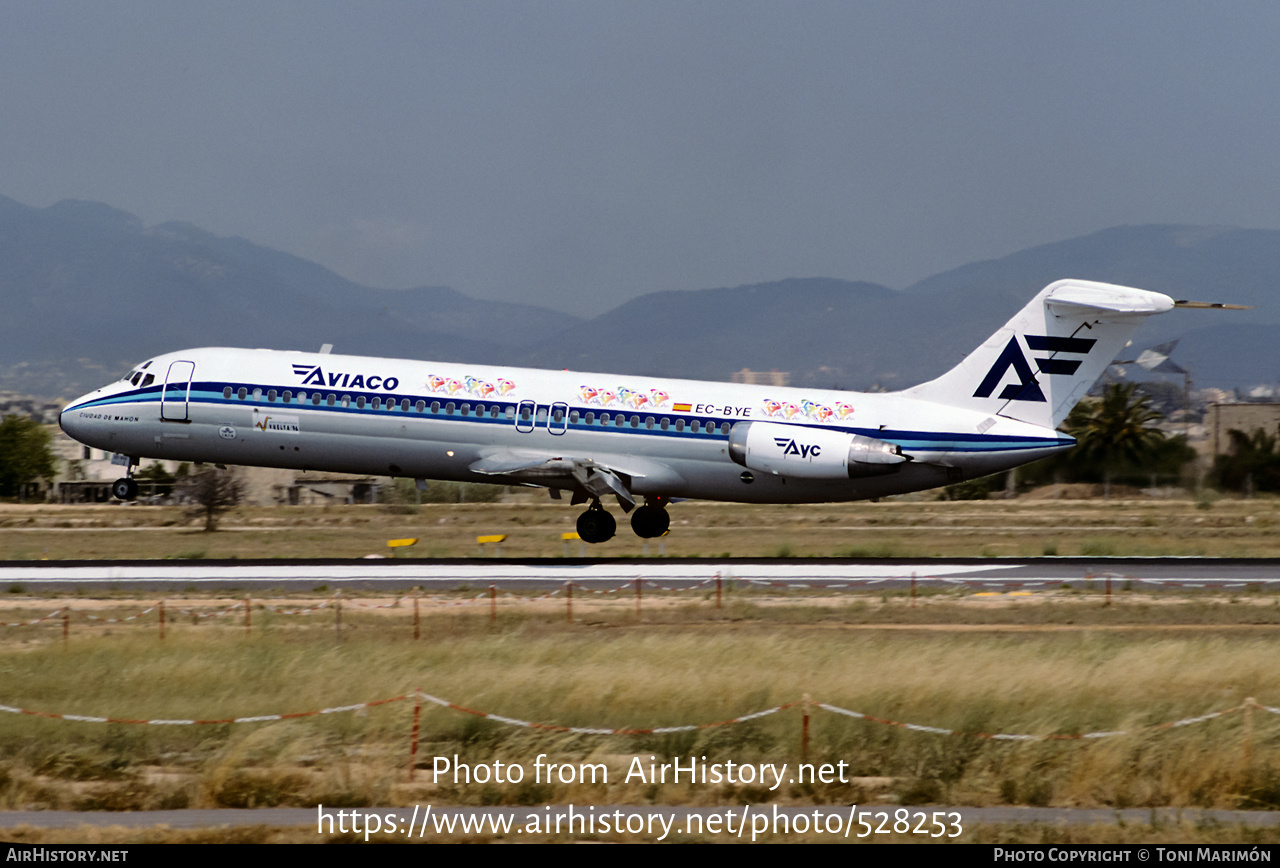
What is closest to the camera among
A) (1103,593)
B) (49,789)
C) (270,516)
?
(49,789)

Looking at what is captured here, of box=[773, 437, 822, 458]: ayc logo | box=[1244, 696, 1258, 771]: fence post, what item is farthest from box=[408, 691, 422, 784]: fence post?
box=[773, 437, 822, 458]: ayc logo

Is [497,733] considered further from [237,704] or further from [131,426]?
[131,426]

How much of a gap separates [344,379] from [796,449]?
34.7 feet

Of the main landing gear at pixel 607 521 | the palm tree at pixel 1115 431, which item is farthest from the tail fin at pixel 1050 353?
the palm tree at pixel 1115 431

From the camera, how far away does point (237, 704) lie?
54.9 feet

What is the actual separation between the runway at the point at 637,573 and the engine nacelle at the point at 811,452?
2.17m

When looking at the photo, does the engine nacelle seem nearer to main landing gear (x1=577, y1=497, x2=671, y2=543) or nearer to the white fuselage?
the white fuselage

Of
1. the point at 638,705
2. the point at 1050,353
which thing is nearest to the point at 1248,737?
the point at 638,705

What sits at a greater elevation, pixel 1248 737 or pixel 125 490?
pixel 125 490

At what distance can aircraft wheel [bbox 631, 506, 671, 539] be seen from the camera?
34.5 m

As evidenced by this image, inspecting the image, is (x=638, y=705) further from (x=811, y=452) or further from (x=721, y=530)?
(x=721, y=530)

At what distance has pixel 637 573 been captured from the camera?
29.6 m
